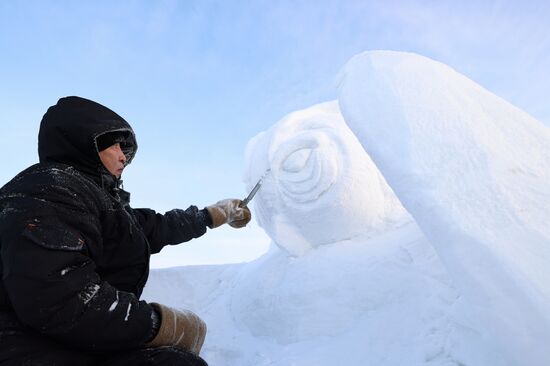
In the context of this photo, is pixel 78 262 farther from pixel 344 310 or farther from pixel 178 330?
pixel 344 310

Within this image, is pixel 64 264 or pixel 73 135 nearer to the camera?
pixel 64 264

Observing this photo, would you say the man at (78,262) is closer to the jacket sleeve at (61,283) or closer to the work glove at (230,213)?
the jacket sleeve at (61,283)

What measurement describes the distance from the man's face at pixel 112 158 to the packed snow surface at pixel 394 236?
1.23 meters

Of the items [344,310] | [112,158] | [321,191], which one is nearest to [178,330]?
[112,158]

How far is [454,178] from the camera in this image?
6.56 feet

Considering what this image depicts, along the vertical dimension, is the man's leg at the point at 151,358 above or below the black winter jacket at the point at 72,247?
below

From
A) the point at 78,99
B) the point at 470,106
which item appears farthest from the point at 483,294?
the point at 78,99

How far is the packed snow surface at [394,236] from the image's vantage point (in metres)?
1.73

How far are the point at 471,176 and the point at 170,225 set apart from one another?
1.56m

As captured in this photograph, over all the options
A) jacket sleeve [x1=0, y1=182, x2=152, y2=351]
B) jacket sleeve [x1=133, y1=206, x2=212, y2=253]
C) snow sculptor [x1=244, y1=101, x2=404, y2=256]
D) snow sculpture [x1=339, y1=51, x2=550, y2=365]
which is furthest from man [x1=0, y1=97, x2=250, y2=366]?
snow sculptor [x1=244, y1=101, x2=404, y2=256]

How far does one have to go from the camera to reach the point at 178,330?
1652 mm

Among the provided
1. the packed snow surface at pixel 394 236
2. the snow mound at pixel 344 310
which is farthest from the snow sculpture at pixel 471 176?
the snow mound at pixel 344 310

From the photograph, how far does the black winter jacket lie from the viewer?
131cm

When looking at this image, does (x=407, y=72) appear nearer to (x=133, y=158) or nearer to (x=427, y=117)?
(x=427, y=117)
